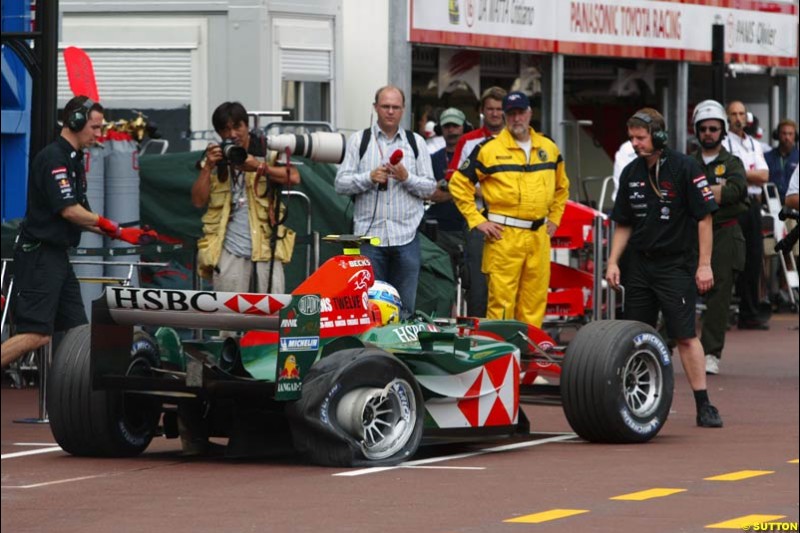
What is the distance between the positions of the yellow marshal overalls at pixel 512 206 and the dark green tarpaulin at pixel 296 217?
86.6 inches

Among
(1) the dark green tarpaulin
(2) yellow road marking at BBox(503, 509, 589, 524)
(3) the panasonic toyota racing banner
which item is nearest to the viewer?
(2) yellow road marking at BBox(503, 509, 589, 524)

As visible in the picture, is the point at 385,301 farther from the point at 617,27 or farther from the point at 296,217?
the point at 617,27

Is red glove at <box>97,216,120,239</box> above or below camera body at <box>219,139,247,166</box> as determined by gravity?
below

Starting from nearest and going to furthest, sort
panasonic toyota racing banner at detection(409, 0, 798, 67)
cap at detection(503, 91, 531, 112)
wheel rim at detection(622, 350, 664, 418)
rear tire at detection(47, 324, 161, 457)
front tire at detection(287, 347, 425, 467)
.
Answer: front tire at detection(287, 347, 425, 467)
rear tire at detection(47, 324, 161, 457)
wheel rim at detection(622, 350, 664, 418)
cap at detection(503, 91, 531, 112)
panasonic toyota racing banner at detection(409, 0, 798, 67)

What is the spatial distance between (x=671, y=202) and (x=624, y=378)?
1731 mm

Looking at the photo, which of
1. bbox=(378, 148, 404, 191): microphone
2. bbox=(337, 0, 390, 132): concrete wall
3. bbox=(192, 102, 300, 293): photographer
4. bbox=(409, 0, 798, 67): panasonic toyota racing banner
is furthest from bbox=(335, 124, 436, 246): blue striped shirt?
bbox=(409, 0, 798, 67): panasonic toyota racing banner

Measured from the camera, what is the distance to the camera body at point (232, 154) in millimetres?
13789

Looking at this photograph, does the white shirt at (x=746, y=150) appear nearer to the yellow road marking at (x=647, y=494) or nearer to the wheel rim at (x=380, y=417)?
the wheel rim at (x=380, y=417)

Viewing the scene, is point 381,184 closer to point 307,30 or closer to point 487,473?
point 487,473

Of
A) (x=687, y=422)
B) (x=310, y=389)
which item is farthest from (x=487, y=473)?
(x=687, y=422)

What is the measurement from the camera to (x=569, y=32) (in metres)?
24.0

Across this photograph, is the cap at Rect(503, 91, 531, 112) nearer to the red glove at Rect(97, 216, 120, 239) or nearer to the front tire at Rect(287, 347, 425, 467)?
the red glove at Rect(97, 216, 120, 239)

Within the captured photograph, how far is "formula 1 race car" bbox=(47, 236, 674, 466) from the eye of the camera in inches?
413

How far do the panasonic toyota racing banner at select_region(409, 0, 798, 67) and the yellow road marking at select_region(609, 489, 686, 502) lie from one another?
1180 centimetres
